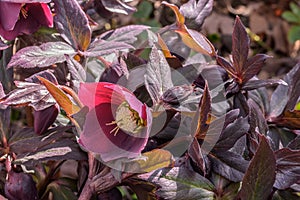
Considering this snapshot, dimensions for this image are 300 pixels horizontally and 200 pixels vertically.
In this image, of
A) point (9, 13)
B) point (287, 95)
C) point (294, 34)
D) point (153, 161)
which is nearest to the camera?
point (153, 161)

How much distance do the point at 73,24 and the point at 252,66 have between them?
0.24 meters

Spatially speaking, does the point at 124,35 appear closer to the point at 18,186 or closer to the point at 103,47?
the point at 103,47

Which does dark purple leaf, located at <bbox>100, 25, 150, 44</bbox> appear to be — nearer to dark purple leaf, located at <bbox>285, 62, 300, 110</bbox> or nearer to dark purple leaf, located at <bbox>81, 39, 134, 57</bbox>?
dark purple leaf, located at <bbox>81, 39, 134, 57</bbox>

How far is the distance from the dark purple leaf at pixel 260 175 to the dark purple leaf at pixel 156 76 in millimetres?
127

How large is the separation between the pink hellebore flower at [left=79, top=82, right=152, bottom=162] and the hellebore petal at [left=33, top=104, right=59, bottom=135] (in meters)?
0.11

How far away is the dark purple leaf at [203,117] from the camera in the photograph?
57 cm

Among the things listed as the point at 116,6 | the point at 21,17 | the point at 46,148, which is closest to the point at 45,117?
the point at 46,148

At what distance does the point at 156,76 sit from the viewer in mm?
615

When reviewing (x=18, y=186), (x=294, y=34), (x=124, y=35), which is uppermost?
(x=124, y=35)

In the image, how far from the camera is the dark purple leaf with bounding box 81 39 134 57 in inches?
27.0

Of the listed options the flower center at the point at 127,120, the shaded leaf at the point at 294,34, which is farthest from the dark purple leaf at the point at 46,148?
the shaded leaf at the point at 294,34

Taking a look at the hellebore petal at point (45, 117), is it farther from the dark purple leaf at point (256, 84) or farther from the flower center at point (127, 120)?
the dark purple leaf at point (256, 84)

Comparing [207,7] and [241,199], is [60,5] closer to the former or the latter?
[207,7]

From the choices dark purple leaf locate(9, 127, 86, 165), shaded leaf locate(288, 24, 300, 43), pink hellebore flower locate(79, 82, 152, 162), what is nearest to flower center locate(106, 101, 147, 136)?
pink hellebore flower locate(79, 82, 152, 162)
